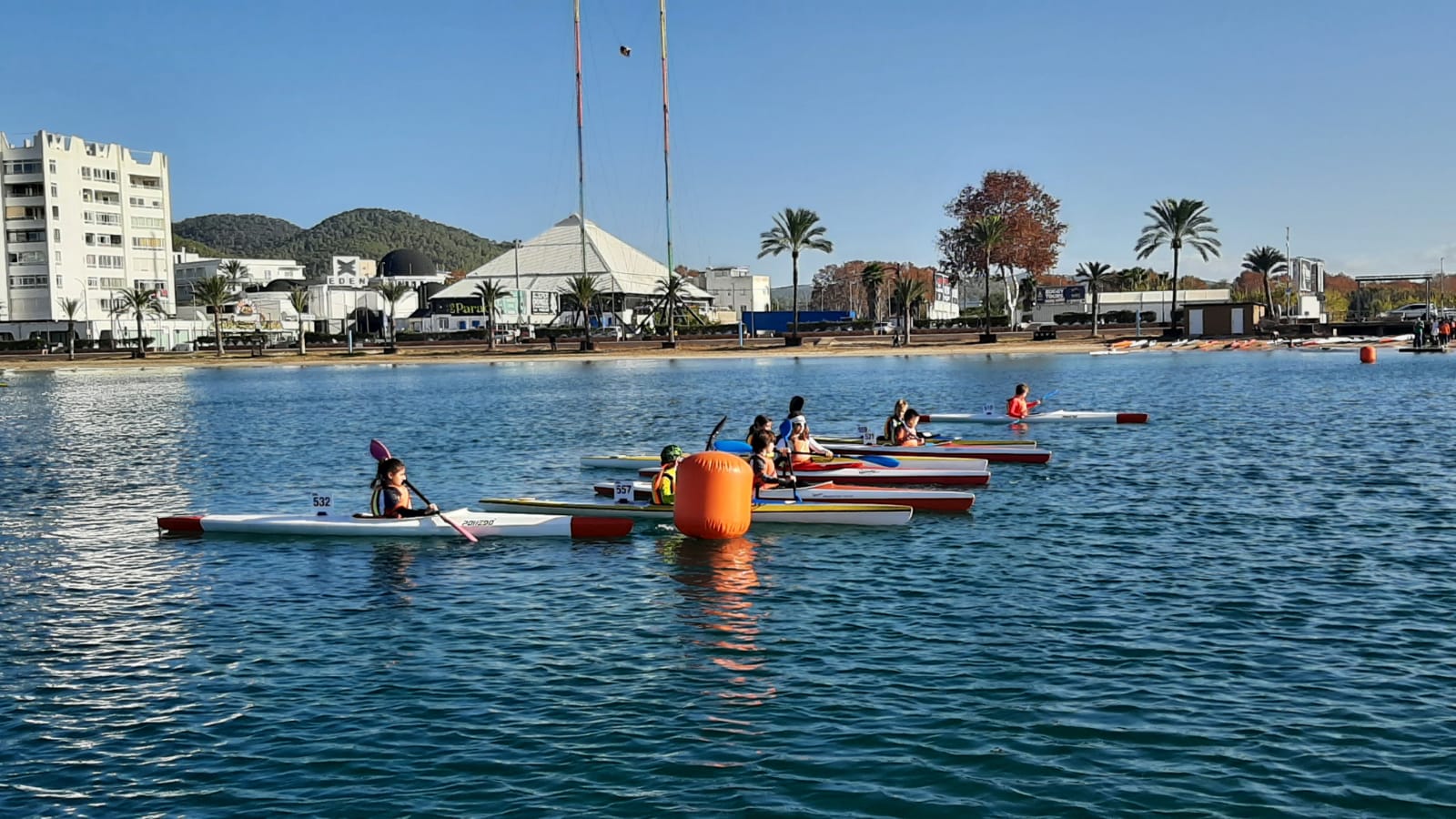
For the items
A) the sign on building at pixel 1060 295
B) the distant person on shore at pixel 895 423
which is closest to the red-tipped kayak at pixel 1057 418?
the distant person on shore at pixel 895 423

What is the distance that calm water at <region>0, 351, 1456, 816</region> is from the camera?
378 inches

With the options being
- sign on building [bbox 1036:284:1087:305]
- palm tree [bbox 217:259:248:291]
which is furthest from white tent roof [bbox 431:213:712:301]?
sign on building [bbox 1036:284:1087:305]

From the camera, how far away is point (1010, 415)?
115 ft

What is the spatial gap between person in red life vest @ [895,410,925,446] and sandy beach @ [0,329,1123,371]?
62.6 meters

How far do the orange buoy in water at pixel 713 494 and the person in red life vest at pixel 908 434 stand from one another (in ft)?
30.1

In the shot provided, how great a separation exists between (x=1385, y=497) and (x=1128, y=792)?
52.6 feet

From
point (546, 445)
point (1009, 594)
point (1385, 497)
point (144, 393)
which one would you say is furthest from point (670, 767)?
point (144, 393)

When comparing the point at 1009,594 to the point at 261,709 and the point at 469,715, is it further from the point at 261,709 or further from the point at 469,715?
the point at 261,709

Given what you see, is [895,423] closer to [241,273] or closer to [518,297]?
[518,297]

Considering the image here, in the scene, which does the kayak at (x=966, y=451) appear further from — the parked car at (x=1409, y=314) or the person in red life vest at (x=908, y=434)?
the parked car at (x=1409, y=314)

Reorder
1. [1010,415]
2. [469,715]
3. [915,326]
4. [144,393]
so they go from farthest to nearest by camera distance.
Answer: [915,326] < [144,393] < [1010,415] < [469,715]

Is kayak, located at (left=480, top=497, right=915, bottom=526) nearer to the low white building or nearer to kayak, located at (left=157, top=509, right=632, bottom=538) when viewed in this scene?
kayak, located at (left=157, top=509, right=632, bottom=538)

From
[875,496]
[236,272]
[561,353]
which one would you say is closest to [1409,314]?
[561,353]

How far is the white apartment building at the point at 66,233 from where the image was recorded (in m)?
132
